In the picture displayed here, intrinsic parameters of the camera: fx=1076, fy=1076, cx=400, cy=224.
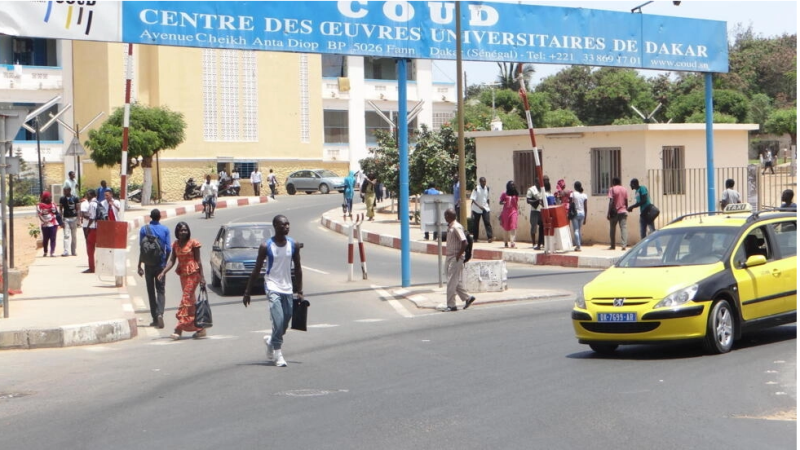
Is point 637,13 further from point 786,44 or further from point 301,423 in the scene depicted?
point 786,44

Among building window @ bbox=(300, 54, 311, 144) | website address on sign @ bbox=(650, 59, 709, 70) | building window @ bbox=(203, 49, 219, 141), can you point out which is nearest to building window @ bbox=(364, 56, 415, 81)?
building window @ bbox=(300, 54, 311, 144)

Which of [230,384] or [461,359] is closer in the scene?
[230,384]

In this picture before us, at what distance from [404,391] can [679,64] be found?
16.3 meters

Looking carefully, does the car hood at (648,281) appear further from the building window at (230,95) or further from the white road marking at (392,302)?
the building window at (230,95)

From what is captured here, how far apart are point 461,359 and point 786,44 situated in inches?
2883

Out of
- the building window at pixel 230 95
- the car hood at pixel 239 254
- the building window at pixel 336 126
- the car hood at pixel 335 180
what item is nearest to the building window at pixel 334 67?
the building window at pixel 336 126

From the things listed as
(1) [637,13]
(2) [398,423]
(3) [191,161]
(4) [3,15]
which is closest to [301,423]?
(2) [398,423]

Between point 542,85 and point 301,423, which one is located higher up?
point 542,85

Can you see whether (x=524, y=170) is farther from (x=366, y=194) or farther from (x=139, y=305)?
(x=139, y=305)

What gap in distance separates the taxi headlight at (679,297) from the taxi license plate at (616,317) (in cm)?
→ 30

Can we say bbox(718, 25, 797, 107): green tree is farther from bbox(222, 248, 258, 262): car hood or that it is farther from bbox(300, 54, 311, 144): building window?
bbox(222, 248, 258, 262): car hood

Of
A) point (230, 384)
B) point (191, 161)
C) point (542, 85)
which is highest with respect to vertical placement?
point (542, 85)

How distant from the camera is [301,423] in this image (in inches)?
341

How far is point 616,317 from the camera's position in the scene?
37.4ft
